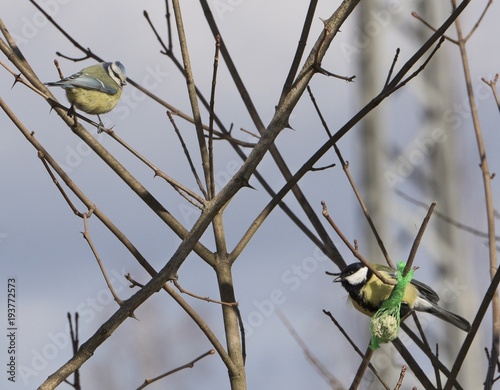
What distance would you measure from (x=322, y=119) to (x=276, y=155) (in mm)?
158

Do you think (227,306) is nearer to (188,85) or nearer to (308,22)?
(188,85)

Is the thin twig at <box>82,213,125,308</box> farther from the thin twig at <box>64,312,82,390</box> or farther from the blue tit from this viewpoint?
the blue tit

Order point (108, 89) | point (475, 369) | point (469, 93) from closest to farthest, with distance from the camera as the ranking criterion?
point (469, 93) → point (108, 89) → point (475, 369)

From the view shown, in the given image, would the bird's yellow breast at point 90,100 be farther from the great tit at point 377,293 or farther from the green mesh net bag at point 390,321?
the green mesh net bag at point 390,321

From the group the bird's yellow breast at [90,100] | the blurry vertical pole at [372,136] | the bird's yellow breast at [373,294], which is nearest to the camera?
the bird's yellow breast at [373,294]

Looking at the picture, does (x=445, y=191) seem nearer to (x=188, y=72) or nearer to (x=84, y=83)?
(x=84, y=83)

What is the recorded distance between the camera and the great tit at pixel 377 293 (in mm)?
2457

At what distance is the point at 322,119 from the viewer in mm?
2121

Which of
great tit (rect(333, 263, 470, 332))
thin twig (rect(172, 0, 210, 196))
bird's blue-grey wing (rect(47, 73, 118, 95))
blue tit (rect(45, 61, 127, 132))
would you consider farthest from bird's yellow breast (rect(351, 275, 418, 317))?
bird's blue-grey wing (rect(47, 73, 118, 95))

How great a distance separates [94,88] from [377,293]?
137 centimetres

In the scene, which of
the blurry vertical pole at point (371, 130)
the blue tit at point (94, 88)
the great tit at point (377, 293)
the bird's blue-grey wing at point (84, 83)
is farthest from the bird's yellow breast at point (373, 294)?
the blurry vertical pole at point (371, 130)

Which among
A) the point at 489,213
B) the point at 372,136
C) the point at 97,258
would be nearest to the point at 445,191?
the point at 372,136

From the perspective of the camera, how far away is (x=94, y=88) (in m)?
3.15

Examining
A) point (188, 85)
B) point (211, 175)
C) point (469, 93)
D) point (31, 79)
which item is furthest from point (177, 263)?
point (469, 93)
